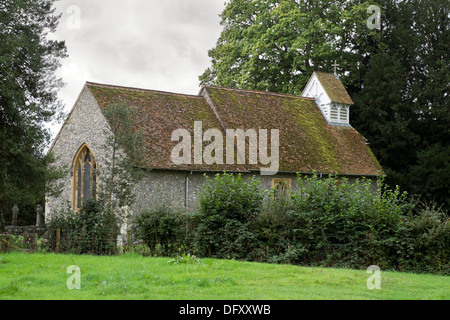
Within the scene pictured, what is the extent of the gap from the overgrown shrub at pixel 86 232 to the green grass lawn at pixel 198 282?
2.51 m

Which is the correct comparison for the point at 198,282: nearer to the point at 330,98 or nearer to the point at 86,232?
the point at 86,232

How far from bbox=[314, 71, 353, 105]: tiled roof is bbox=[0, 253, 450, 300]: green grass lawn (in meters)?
20.6

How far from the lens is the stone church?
22391 millimetres

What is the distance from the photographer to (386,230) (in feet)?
44.0

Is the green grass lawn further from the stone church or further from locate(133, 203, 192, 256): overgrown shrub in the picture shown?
the stone church

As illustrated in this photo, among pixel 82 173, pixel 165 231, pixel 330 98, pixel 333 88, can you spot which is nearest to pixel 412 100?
pixel 333 88

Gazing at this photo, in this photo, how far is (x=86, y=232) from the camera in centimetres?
1581

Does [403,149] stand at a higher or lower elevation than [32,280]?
higher

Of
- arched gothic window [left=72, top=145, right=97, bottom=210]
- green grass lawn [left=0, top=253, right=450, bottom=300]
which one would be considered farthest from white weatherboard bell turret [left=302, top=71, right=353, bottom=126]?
green grass lawn [left=0, top=253, right=450, bottom=300]

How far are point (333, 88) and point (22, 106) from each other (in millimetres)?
21625

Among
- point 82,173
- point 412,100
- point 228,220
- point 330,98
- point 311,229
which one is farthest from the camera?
point 412,100

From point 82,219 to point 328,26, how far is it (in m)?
23.5
